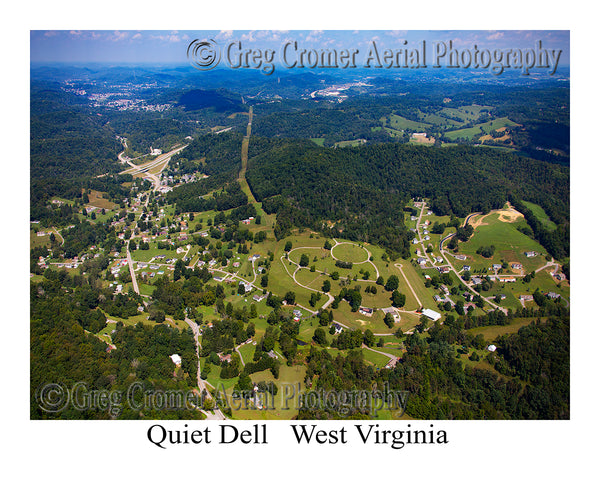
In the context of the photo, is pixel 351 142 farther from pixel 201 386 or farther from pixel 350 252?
pixel 201 386

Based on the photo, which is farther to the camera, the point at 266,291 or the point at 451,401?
the point at 266,291

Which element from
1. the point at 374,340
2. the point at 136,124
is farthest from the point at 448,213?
the point at 136,124

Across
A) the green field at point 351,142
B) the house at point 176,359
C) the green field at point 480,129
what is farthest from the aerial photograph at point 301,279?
the green field at point 351,142

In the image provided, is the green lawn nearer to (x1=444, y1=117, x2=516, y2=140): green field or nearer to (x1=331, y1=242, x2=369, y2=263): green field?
(x1=331, y1=242, x2=369, y2=263): green field

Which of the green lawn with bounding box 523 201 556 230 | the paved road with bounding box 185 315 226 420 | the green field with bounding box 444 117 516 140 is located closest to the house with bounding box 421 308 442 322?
the paved road with bounding box 185 315 226 420

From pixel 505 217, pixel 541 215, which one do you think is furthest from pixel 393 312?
pixel 541 215
